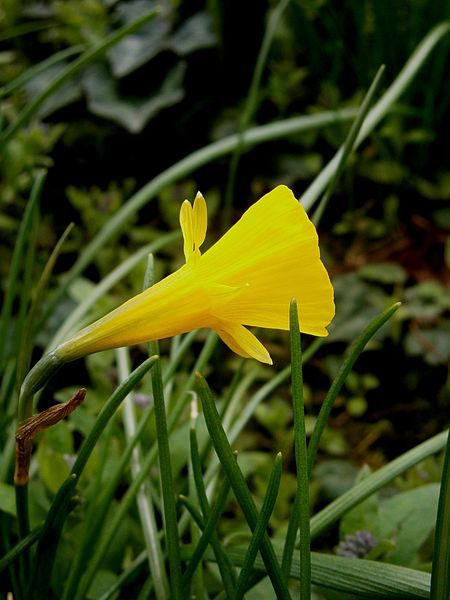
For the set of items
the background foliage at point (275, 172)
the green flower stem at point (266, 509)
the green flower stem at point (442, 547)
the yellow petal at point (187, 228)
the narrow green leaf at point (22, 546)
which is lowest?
the background foliage at point (275, 172)

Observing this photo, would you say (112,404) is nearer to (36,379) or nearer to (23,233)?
(36,379)

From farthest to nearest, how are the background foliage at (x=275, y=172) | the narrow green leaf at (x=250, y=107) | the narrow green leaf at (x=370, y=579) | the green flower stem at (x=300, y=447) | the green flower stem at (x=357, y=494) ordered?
the background foliage at (x=275, y=172), the narrow green leaf at (x=250, y=107), the green flower stem at (x=357, y=494), the narrow green leaf at (x=370, y=579), the green flower stem at (x=300, y=447)

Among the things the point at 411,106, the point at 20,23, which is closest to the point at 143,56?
the point at 20,23

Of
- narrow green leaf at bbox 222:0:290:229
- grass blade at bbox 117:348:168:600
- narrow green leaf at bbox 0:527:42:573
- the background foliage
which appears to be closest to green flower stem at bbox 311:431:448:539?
grass blade at bbox 117:348:168:600

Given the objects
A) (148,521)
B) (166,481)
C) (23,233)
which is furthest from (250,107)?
(166,481)

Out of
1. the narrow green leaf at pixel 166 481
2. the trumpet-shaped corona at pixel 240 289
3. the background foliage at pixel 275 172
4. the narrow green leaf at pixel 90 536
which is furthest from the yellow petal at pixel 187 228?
the background foliage at pixel 275 172

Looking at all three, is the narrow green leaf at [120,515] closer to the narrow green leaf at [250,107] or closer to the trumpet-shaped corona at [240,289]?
the trumpet-shaped corona at [240,289]
